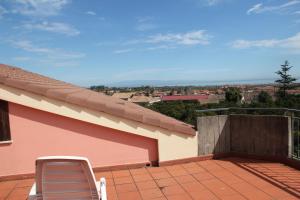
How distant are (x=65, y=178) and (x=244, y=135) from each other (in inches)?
193

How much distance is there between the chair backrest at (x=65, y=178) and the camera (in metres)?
2.83

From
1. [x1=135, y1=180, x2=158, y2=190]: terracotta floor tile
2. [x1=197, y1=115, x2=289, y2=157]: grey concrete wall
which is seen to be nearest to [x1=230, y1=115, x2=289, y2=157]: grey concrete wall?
[x1=197, y1=115, x2=289, y2=157]: grey concrete wall

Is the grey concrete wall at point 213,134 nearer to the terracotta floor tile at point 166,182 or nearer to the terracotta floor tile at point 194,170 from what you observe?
the terracotta floor tile at point 194,170

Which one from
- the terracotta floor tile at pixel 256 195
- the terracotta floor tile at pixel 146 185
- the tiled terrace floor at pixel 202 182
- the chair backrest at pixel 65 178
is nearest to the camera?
the chair backrest at pixel 65 178

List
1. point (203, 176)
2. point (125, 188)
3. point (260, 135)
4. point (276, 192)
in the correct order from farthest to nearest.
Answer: point (260, 135), point (203, 176), point (125, 188), point (276, 192)

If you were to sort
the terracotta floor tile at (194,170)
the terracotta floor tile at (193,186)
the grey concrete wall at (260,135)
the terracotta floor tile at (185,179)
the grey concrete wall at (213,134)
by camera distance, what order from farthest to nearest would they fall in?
the grey concrete wall at (213,134) < the grey concrete wall at (260,135) < the terracotta floor tile at (194,170) < the terracotta floor tile at (185,179) < the terracotta floor tile at (193,186)

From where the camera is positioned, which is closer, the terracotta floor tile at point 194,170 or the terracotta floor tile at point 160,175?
the terracotta floor tile at point 160,175

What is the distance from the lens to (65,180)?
3016mm

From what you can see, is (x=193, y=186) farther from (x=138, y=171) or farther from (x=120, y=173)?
(x=120, y=173)

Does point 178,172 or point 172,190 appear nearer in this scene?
point 172,190

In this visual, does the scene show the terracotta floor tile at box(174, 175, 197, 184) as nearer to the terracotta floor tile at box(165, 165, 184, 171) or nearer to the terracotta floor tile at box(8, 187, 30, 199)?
the terracotta floor tile at box(165, 165, 184, 171)

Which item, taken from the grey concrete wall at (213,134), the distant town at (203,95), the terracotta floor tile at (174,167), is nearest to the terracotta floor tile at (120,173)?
the terracotta floor tile at (174,167)

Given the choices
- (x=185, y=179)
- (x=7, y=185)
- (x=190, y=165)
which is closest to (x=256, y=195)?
(x=185, y=179)

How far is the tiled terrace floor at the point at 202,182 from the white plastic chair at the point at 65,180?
1.64m
